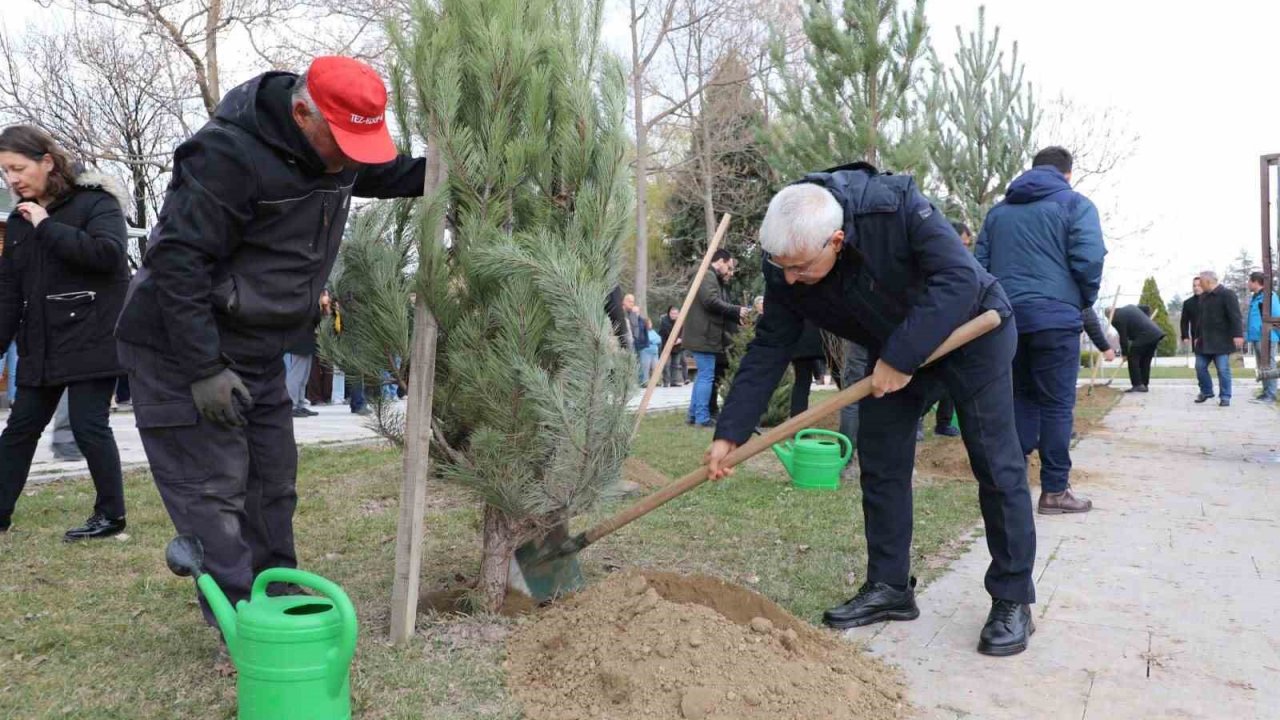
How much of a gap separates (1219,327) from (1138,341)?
3.02 metres

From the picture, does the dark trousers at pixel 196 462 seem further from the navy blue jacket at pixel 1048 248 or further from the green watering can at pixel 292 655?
the navy blue jacket at pixel 1048 248

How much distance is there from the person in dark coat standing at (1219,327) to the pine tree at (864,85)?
22.3 feet

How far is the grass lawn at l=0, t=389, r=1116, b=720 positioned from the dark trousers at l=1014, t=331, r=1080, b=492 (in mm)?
525

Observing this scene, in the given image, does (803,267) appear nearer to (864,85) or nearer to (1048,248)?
(1048,248)

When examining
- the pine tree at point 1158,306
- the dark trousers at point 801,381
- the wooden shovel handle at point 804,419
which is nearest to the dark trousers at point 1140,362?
the dark trousers at point 801,381

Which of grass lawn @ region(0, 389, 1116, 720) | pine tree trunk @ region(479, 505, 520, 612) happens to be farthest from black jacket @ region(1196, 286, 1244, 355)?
pine tree trunk @ region(479, 505, 520, 612)

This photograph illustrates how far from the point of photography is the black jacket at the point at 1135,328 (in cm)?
1501

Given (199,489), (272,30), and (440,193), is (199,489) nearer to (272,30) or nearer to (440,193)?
(440,193)

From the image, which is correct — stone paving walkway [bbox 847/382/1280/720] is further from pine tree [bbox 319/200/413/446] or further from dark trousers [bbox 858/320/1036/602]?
pine tree [bbox 319/200/413/446]

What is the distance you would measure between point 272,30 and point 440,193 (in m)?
13.9

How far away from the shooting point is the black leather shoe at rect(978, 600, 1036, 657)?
3057 mm

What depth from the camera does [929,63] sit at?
353 inches

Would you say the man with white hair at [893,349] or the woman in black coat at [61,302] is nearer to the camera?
the man with white hair at [893,349]

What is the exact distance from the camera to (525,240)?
9.61ft
